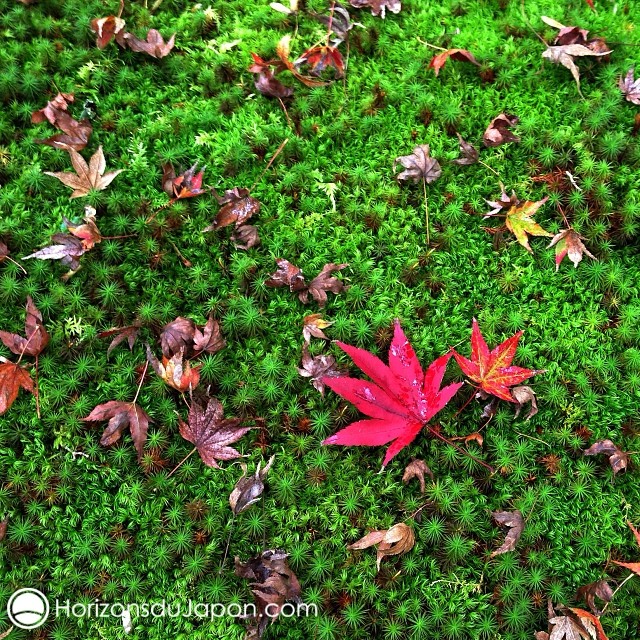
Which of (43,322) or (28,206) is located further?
(28,206)

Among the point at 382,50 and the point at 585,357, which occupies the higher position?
the point at 382,50

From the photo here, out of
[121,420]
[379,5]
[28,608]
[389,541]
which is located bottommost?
[28,608]

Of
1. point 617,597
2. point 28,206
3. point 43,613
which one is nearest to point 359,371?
point 617,597


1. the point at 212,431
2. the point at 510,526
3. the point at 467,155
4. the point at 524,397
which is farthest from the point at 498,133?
the point at 212,431

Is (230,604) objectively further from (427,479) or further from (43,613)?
(427,479)

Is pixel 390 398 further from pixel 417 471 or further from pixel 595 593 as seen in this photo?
pixel 595 593

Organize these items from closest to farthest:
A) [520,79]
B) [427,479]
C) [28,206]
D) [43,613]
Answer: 1. [43,613]
2. [427,479]
3. [28,206]
4. [520,79]

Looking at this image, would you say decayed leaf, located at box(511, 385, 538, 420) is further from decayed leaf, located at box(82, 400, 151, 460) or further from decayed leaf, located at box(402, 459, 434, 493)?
decayed leaf, located at box(82, 400, 151, 460)
